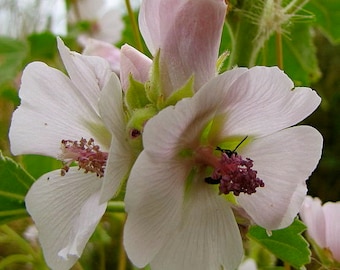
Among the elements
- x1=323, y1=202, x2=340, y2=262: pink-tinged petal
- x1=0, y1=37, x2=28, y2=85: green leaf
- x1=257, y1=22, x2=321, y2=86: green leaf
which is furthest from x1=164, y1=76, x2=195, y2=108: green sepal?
x1=0, y1=37, x2=28, y2=85: green leaf

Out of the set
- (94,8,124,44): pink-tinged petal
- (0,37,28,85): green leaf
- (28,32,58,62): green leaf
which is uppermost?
(0,37,28,85): green leaf

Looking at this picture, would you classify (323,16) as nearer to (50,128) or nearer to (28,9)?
(50,128)

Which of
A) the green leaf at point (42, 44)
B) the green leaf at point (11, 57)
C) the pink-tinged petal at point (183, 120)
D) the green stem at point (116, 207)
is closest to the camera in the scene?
the pink-tinged petal at point (183, 120)

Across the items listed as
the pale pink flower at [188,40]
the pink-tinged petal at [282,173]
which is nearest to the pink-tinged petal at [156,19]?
the pale pink flower at [188,40]

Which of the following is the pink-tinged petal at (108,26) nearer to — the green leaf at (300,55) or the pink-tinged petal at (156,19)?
the green leaf at (300,55)

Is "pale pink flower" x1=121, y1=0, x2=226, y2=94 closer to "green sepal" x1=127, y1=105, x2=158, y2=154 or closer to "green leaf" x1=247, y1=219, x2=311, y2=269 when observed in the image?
"green sepal" x1=127, y1=105, x2=158, y2=154

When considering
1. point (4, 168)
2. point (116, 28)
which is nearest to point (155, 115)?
point (4, 168)
